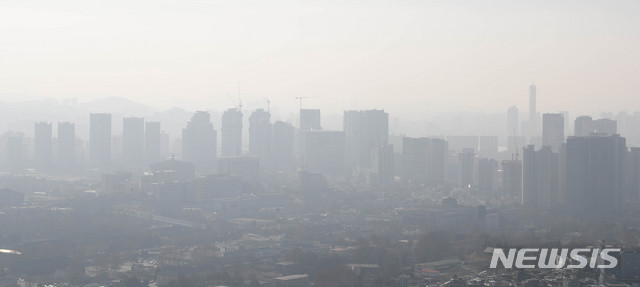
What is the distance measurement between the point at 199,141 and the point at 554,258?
2478cm

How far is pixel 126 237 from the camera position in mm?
18203

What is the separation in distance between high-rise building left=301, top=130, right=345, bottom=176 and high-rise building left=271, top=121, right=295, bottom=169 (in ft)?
3.44

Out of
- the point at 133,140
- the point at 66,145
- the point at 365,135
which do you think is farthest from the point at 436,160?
the point at 66,145

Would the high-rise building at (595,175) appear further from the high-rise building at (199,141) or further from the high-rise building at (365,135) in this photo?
the high-rise building at (199,141)

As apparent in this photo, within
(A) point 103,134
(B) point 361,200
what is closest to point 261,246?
(B) point 361,200

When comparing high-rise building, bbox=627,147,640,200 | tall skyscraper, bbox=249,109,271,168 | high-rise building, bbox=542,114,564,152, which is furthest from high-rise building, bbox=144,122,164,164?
high-rise building, bbox=627,147,640,200

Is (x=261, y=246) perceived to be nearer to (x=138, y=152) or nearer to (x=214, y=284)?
(x=214, y=284)

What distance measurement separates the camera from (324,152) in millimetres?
33844

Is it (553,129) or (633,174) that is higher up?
(553,129)

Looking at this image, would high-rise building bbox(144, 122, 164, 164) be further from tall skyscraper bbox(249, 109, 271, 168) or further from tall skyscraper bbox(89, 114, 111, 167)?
tall skyscraper bbox(249, 109, 271, 168)

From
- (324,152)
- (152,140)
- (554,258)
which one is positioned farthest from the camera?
(152,140)

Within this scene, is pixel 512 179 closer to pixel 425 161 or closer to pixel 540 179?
pixel 540 179

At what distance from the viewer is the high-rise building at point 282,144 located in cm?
3528

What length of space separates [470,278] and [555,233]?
669 centimetres
